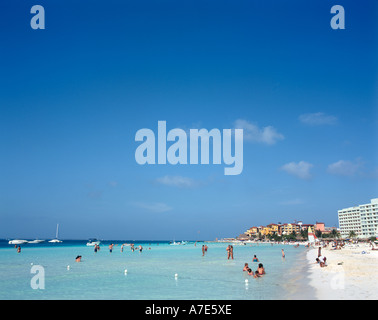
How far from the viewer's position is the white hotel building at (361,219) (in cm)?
14475

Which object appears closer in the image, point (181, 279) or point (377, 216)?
point (181, 279)

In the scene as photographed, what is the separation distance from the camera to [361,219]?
156000 mm

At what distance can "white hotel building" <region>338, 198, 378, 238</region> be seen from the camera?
14475 cm

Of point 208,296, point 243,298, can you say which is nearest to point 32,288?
point 208,296

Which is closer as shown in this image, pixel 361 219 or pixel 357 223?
pixel 361 219

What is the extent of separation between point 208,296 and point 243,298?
186 centimetres

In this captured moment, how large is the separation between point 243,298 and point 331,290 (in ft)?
15.2
